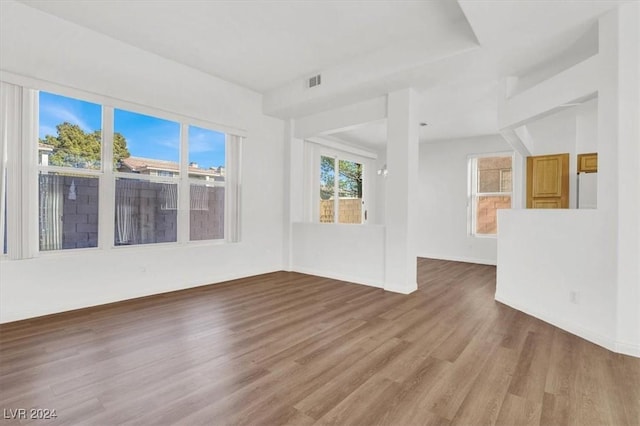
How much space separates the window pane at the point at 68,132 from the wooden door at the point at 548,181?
6.41m

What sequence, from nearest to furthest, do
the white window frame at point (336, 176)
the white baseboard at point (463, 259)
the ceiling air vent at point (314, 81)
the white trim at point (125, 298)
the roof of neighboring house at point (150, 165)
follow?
the white trim at point (125, 298) < the roof of neighboring house at point (150, 165) < the ceiling air vent at point (314, 81) < the white window frame at point (336, 176) < the white baseboard at point (463, 259)

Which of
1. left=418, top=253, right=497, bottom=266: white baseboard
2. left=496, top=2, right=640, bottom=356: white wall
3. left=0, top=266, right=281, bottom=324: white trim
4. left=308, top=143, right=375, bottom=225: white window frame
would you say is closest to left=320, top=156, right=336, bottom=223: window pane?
left=308, top=143, right=375, bottom=225: white window frame

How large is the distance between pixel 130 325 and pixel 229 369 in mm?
1492

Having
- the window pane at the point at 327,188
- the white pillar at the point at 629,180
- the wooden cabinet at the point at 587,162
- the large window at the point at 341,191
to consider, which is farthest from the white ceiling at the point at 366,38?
the large window at the point at 341,191

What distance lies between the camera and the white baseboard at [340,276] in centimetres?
493

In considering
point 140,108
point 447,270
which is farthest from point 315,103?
point 447,270

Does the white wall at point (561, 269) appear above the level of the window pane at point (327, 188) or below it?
below

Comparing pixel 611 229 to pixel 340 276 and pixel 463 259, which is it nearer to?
pixel 340 276

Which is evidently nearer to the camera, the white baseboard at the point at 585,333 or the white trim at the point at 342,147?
the white baseboard at the point at 585,333

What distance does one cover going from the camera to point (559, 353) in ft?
8.50

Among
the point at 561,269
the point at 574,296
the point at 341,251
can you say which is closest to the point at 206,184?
the point at 341,251

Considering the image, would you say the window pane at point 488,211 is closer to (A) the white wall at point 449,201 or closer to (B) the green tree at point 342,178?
(A) the white wall at point 449,201

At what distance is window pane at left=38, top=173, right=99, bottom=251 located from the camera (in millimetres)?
3508

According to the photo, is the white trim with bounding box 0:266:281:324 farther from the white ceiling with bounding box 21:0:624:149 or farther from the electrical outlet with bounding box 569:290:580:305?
the electrical outlet with bounding box 569:290:580:305
